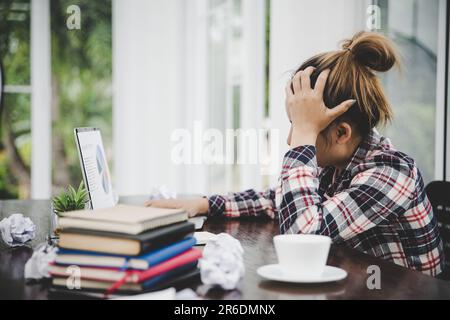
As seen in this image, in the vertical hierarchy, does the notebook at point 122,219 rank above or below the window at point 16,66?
below

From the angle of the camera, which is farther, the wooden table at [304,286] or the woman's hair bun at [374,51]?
the woman's hair bun at [374,51]

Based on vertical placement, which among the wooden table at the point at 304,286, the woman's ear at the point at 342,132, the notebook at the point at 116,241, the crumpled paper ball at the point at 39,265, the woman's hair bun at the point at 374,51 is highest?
the woman's hair bun at the point at 374,51

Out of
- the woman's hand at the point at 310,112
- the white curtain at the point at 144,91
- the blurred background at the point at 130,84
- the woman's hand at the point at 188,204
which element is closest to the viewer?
the woman's hand at the point at 310,112

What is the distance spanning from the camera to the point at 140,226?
79 cm

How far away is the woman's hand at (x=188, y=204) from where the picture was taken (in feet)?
5.32

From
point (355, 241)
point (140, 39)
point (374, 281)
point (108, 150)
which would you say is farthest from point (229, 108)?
point (374, 281)

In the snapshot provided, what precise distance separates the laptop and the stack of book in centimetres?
57

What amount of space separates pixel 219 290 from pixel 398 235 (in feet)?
1.99

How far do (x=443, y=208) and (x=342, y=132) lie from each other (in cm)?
30

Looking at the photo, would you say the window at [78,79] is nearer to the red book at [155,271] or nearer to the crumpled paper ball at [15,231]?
the crumpled paper ball at [15,231]

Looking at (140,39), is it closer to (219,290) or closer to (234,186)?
(234,186)

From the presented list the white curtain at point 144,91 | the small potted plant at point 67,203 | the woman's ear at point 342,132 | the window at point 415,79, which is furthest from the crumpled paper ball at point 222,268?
the white curtain at point 144,91

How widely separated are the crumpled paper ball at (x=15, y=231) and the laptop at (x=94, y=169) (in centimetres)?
22

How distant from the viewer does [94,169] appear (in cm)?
150
